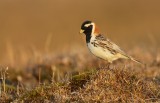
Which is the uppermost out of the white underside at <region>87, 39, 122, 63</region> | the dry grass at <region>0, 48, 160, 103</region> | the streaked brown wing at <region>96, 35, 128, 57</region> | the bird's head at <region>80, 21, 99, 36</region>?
the bird's head at <region>80, 21, 99, 36</region>

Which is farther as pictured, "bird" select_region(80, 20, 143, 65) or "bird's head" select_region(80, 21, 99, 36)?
"bird's head" select_region(80, 21, 99, 36)

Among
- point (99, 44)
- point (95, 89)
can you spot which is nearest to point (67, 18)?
point (99, 44)

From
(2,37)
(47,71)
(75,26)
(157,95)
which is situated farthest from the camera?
(75,26)

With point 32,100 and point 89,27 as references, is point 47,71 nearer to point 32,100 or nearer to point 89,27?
point 89,27

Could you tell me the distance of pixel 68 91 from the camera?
8.03 metres

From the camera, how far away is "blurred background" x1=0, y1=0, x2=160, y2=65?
2498cm

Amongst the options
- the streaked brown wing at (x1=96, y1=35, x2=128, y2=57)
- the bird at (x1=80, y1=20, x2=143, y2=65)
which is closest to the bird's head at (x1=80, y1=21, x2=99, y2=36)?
the bird at (x1=80, y1=20, x2=143, y2=65)

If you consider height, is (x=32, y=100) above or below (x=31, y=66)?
below

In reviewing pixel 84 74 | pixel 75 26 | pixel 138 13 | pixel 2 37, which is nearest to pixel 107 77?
pixel 84 74

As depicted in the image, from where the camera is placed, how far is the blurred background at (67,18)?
24984 mm

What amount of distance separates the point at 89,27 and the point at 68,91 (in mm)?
1850

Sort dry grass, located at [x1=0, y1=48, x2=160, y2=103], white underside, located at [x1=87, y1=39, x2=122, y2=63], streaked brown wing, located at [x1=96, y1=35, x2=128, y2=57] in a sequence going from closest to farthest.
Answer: dry grass, located at [x1=0, y1=48, x2=160, y2=103]
white underside, located at [x1=87, y1=39, x2=122, y2=63]
streaked brown wing, located at [x1=96, y1=35, x2=128, y2=57]

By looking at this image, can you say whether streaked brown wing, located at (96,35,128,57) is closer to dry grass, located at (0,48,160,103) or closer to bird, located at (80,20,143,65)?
bird, located at (80,20,143,65)

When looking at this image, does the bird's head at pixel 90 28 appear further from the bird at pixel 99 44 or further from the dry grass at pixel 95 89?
the dry grass at pixel 95 89
